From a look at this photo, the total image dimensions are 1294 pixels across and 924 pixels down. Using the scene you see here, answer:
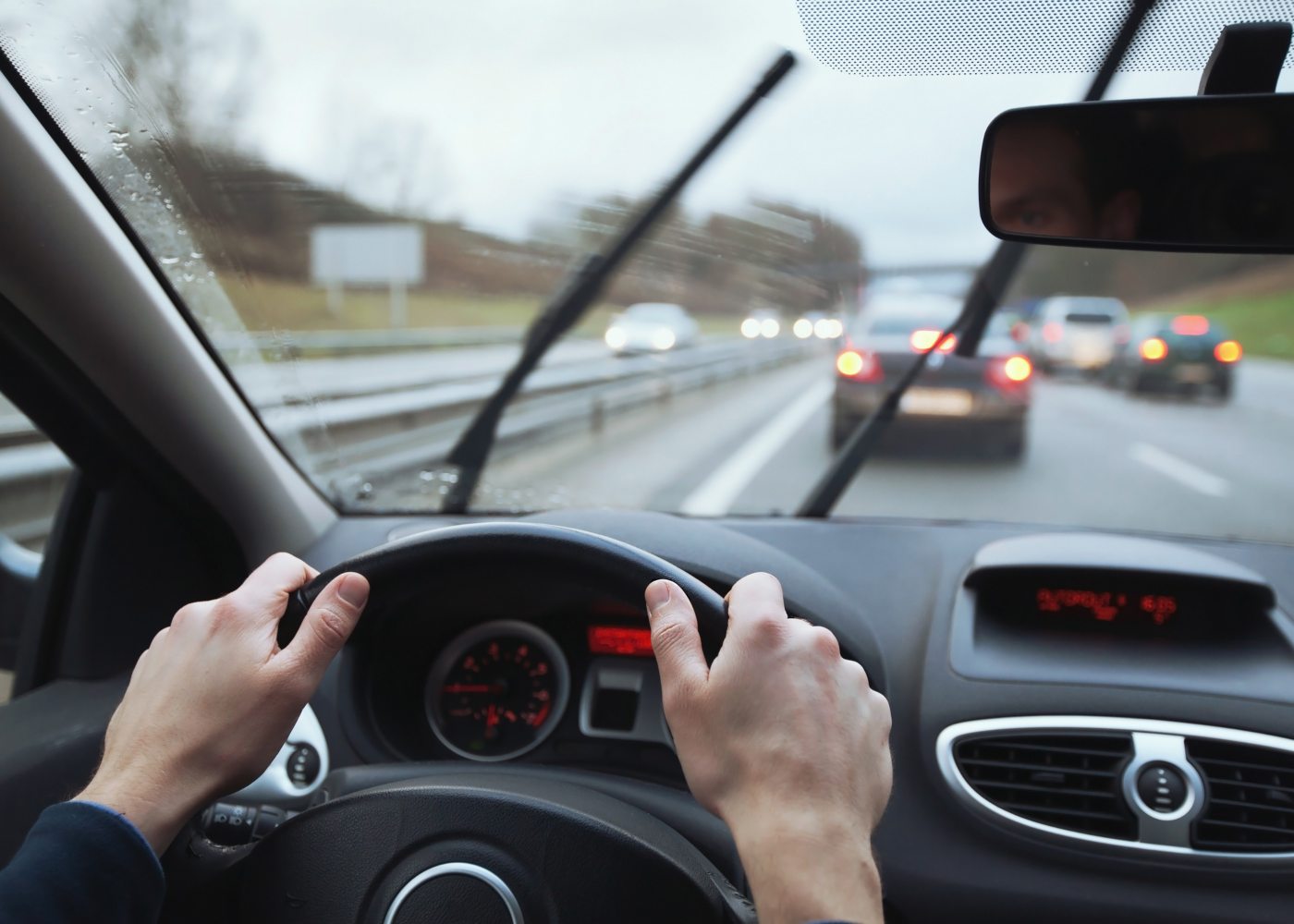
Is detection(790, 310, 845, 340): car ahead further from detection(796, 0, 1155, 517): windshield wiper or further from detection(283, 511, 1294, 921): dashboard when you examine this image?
detection(283, 511, 1294, 921): dashboard

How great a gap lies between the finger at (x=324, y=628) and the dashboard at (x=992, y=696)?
23.9 inches

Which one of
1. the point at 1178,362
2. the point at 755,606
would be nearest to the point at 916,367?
the point at 755,606

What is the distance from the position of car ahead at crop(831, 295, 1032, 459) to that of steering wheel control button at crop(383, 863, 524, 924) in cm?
195

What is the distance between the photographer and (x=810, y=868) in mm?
1195

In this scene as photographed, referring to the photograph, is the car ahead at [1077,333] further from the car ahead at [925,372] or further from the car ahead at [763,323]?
the car ahead at [763,323]

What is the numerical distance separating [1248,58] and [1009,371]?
6.82 ft

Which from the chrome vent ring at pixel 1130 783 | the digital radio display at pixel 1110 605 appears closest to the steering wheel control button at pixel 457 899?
the chrome vent ring at pixel 1130 783

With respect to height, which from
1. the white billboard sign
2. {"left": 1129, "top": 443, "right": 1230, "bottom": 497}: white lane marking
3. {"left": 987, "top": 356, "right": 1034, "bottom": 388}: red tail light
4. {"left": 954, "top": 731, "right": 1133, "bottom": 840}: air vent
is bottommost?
{"left": 954, "top": 731, "right": 1133, "bottom": 840}: air vent

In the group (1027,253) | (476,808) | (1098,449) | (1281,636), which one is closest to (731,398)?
(1098,449)

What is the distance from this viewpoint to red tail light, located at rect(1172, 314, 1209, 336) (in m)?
4.67

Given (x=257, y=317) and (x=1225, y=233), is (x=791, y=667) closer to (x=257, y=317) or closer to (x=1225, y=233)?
(x=1225, y=233)

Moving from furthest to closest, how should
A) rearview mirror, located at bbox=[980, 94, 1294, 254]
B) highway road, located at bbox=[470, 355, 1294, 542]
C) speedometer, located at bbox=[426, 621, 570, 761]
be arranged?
highway road, located at bbox=[470, 355, 1294, 542], speedometer, located at bbox=[426, 621, 570, 761], rearview mirror, located at bbox=[980, 94, 1294, 254]

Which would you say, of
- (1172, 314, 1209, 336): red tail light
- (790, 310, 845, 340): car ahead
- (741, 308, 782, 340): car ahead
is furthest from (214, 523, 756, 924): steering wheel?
(1172, 314, 1209, 336): red tail light

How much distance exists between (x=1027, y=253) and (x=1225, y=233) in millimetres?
702
